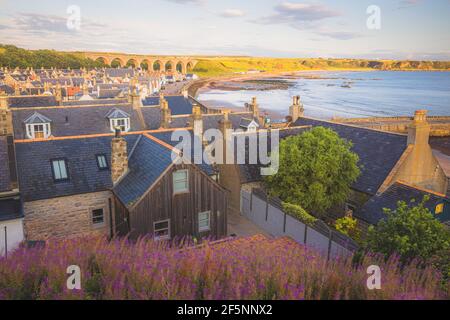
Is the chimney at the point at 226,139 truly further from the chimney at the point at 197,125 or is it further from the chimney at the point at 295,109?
the chimney at the point at 295,109

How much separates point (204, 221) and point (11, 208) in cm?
959

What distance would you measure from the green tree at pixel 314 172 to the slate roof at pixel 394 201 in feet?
5.70

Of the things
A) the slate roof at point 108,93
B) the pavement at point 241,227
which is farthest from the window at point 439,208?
the slate roof at point 108,93

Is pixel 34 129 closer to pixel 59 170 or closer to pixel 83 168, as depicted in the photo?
pixel 59 170

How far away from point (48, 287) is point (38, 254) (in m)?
2.78

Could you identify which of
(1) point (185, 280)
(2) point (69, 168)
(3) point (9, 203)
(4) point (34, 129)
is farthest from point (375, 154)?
(4) point (34, 129)

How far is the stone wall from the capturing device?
1950 centimetres

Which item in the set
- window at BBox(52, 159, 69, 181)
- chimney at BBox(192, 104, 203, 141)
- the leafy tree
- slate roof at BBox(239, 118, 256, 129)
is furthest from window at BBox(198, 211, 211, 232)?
slate roof at BBox(239, 118, 256, 129)

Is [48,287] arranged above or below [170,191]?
above

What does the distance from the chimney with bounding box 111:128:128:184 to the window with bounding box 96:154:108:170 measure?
1.01 meters

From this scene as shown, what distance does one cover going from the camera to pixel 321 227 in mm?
19141

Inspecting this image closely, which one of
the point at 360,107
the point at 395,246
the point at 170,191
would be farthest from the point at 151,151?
the point at 360,107
